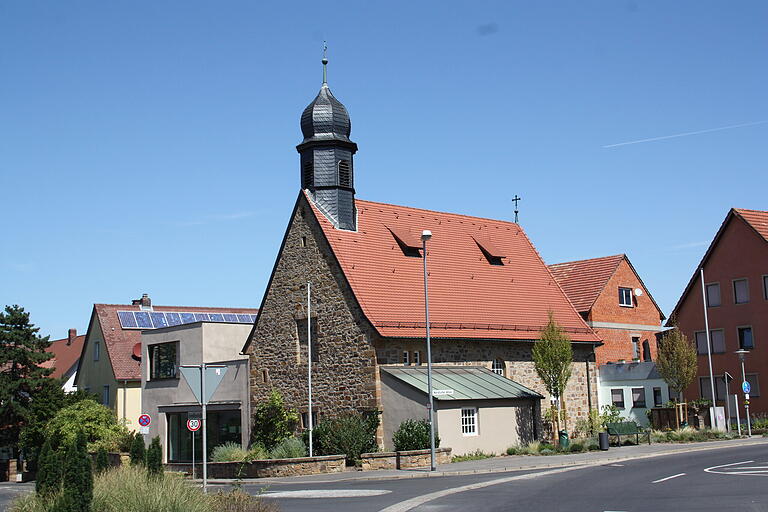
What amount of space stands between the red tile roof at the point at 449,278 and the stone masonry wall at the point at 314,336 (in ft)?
2.64

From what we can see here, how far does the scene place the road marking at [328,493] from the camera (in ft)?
68.1

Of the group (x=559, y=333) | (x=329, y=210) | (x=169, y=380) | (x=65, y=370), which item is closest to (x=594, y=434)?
(x=559, y=333)

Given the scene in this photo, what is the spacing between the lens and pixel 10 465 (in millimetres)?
50312

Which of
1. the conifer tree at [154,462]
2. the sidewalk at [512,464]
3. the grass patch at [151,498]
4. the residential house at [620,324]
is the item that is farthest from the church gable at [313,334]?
the grass patch at [151,498]

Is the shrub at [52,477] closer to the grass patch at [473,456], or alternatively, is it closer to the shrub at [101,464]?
the shrub at [101,464]

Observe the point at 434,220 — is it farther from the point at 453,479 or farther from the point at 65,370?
the point at 65,370

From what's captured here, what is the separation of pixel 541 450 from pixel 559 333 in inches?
177

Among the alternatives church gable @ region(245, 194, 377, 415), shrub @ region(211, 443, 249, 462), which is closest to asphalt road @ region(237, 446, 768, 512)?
shrub @ region(211, 443, 249, 462)

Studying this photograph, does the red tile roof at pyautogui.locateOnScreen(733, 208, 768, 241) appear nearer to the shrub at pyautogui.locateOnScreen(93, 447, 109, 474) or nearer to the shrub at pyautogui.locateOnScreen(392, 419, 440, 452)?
the shrub at pyautogui.locateOnScreen(392, 419, 440, 452)

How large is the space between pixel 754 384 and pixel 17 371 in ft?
128

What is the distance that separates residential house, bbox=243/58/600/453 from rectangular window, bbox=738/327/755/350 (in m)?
10.0

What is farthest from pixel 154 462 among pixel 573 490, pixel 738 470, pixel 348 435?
pixel 348 435

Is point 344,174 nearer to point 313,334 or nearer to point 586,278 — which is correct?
point 313,334

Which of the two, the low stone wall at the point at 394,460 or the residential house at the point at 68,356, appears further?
the residential house at the point at 68,356
